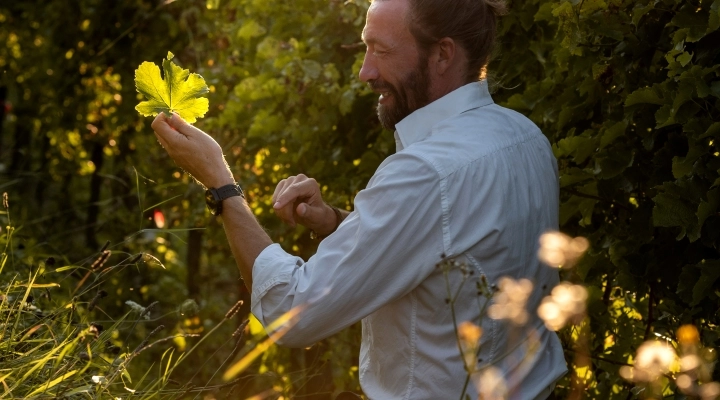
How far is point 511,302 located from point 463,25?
2.85ft

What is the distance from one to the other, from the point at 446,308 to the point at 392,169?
32 cm

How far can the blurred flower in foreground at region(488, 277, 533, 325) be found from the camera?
6.04ft

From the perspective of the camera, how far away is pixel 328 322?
217cm

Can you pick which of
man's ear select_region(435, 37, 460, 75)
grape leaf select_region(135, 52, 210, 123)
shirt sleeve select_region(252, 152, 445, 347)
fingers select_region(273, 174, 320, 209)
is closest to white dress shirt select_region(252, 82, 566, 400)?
shirt sleeve select_region(252, 152, 445, 347)

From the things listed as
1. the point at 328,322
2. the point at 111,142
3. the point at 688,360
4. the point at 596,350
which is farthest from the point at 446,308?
the point at 111,142

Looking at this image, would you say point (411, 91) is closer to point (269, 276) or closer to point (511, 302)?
point (269, 276)

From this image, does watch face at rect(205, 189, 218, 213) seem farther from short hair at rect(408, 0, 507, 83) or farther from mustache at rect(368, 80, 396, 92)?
short hair at rect(408, 0, 507, 83)

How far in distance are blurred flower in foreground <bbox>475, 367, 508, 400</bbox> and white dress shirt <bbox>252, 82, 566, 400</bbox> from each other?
0.03 m

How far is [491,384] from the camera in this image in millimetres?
2125

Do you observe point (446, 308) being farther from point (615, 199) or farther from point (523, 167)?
point (615, 199)

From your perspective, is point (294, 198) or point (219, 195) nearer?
point (219, 195)

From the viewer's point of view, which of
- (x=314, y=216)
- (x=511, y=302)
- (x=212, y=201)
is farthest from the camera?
(x=314, y=216)

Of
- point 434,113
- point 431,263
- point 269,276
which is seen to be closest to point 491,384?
point 431,263

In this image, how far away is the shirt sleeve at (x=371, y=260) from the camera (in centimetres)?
213
